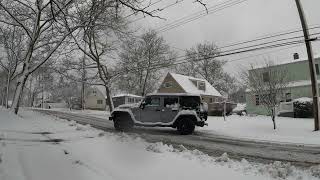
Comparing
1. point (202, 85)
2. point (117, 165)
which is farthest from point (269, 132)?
point (202, 85)

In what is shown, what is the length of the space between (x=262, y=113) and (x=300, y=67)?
269 inches

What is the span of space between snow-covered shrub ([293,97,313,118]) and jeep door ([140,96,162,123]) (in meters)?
18.4

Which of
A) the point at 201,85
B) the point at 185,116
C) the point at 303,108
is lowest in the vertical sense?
the point at 185,116

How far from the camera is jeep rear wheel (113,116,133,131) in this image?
18828 mm

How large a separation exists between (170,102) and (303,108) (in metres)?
18.3

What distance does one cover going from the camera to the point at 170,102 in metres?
18.2

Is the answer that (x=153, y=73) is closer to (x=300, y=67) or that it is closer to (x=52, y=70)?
(x=300, y=67)

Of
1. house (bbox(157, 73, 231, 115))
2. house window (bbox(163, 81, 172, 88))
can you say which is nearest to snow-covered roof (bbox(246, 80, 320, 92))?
house (bbox(157, 73, 231, 115))

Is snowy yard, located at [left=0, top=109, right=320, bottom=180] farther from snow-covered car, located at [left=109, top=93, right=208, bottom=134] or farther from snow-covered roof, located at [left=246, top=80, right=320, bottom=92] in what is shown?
snow-covered roof, located at [left=246, top=80, right=320, bottom=92]

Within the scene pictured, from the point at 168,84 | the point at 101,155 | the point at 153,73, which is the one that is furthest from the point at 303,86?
the point at 101,155

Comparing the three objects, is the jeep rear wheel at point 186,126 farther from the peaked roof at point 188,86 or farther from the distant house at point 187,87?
the peaked roof at point 188,86

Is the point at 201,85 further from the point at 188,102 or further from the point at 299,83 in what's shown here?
the point at 188,102

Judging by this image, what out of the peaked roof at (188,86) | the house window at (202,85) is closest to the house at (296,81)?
the peaked roof at (188,86)

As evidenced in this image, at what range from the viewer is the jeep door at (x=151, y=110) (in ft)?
59.9
